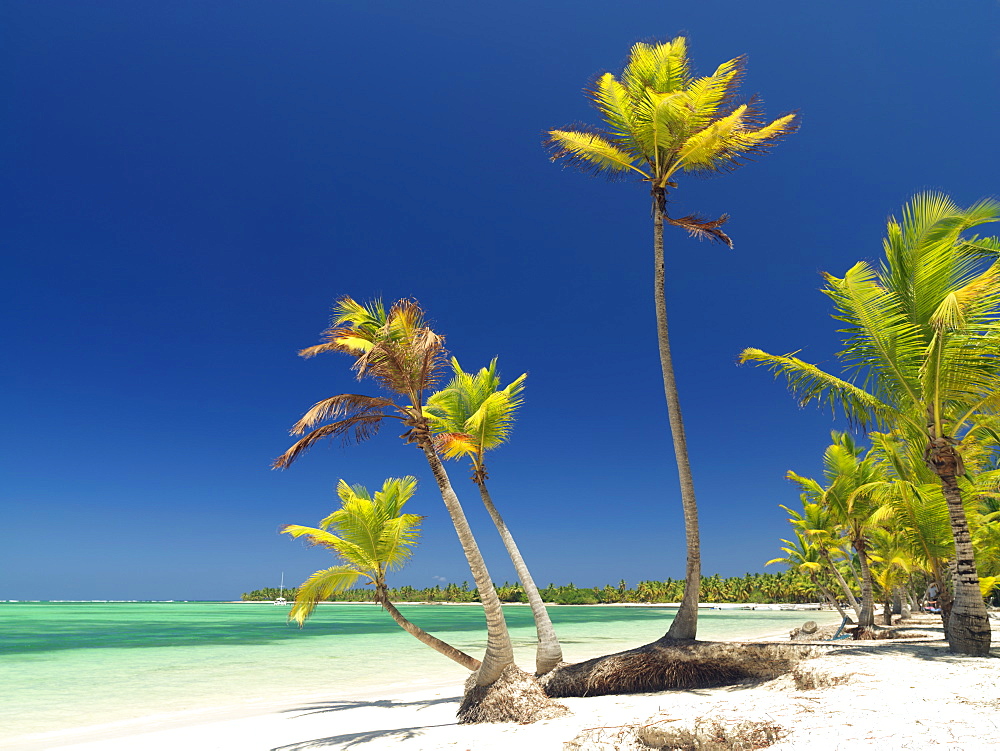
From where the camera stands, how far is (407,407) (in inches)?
394

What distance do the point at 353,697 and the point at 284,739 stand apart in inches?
219

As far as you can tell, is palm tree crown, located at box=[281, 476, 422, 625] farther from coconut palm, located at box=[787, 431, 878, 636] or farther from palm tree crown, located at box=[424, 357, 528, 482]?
coconut palm, located at box=[787, 431, 878, 636]

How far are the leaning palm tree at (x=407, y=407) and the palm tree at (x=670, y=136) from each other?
12.0ft

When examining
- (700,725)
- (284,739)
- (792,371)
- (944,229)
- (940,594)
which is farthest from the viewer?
(940,594)

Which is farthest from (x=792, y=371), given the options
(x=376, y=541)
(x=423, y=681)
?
(x=423, y=681)

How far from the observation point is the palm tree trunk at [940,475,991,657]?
8.55 metres

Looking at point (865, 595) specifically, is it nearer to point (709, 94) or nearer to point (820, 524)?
point (820, 524)

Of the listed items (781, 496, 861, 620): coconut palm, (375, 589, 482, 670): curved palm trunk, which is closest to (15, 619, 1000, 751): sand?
(375, 589, 482, 670): curved palm trunk

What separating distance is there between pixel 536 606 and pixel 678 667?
3.11 meters

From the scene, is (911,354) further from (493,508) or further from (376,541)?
(376,541)

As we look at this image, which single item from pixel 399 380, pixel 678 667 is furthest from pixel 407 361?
pixel 678 667

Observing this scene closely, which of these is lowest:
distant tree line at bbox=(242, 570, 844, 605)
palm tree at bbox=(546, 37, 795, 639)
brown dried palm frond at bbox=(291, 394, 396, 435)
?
distant tree line at bbox=(242, 570, 844, 605)

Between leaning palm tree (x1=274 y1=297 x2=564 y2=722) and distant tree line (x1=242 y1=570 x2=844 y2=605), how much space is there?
158ft

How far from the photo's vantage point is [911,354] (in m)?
9.57
